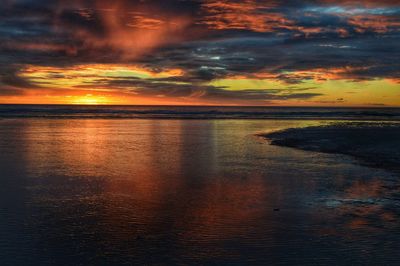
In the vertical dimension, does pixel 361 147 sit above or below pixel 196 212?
above

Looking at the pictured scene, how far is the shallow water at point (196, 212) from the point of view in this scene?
7.66 meters

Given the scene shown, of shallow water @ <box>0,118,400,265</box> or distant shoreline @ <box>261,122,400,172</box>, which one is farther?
distant shoreline @ <box>261,122,400,172</box>

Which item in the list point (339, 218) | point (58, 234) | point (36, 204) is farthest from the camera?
point (36, 204)

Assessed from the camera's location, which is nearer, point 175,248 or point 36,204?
point 175,248

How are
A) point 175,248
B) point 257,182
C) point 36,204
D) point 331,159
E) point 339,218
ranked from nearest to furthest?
1. point 175,248
2. point 339,218
3. point 36,204
4. point 257,182
5. point 331,159

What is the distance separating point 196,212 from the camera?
10.3 m

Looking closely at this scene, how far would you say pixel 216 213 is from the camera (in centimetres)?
1027

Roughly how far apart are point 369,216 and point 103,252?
5.60m

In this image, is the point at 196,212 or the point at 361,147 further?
the point at 361,147

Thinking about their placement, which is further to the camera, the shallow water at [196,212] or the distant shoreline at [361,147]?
the distant shoreline at [361,147]

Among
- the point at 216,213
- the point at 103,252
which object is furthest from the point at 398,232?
the point at 103,252

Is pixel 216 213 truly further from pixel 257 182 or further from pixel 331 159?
pixel 331 159

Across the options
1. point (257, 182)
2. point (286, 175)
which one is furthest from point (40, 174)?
point (286, 175)

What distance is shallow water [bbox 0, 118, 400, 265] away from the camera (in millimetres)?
7660
